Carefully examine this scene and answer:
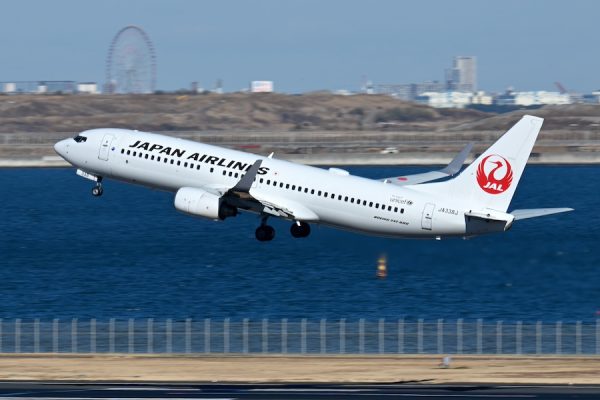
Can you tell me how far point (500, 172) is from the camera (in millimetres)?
84000

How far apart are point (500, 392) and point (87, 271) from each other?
276 ft

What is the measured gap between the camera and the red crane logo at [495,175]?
8369 cm

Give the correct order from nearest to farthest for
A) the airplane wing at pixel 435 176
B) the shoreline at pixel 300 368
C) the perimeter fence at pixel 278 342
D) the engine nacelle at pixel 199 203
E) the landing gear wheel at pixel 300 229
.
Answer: the shoreline at pixel 300 368 → the perimeter fence at pixel 278 342 → the engine nacelle at pixel 199 203 → the landing gear wheel at pixel 300 229 → the airplane wing at pixel 435 176

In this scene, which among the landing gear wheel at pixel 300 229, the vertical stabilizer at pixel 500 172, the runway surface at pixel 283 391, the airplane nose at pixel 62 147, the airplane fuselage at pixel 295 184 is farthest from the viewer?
the airplane nose at pixel 62 147

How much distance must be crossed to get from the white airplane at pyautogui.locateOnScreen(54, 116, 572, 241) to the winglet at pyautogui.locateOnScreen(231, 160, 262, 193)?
0.22ft

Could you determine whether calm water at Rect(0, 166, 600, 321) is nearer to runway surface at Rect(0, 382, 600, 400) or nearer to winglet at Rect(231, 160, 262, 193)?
winglet at Rect(231, 160, 262, 193)

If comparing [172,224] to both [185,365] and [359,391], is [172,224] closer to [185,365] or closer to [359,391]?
[185,365]

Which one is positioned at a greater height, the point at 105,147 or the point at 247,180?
the point at 105,147

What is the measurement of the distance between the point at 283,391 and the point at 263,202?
2606 cm

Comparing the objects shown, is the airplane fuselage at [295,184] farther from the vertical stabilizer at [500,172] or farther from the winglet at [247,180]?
the winglet at [247,180]

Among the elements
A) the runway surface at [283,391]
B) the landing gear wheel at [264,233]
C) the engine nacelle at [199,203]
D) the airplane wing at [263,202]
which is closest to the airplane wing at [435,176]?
the airplane wing at [263,202]

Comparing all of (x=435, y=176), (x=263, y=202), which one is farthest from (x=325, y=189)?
(x=435, y=176)

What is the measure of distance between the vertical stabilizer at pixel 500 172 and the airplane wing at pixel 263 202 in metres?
10.6

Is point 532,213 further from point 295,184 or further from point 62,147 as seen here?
point 62,147
